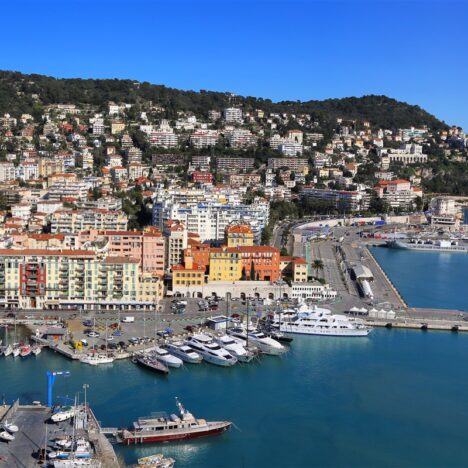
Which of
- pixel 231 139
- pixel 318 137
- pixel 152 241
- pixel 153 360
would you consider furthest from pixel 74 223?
pixel 318 137

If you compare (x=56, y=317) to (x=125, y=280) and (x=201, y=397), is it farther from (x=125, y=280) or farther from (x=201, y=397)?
(x=201, y=397)

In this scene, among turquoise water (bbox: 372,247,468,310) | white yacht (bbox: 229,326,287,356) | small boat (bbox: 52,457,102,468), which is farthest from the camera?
turquoise water (bbox: 372,247,468,310)

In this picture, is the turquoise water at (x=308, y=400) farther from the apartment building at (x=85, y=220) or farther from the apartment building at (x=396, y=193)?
the apartment building at (x=396, y=193)

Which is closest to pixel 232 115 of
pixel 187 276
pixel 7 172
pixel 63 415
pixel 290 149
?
pixel 290 149

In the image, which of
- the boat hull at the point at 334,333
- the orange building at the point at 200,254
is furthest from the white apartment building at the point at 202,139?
the boat hull at the point at 334,333

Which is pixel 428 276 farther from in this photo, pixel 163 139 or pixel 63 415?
pixel 163 139

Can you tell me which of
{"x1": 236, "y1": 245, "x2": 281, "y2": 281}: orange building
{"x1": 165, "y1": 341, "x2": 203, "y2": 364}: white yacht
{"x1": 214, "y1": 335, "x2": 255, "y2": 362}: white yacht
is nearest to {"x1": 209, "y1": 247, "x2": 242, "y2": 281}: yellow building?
{"x1": 236, "y1": 245, "x2": 281, "y2": 281}: orange building

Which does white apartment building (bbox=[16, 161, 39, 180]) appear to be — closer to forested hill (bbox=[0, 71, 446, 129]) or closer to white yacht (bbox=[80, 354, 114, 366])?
forested hill (bbox=[0, 71, 446, 129])
